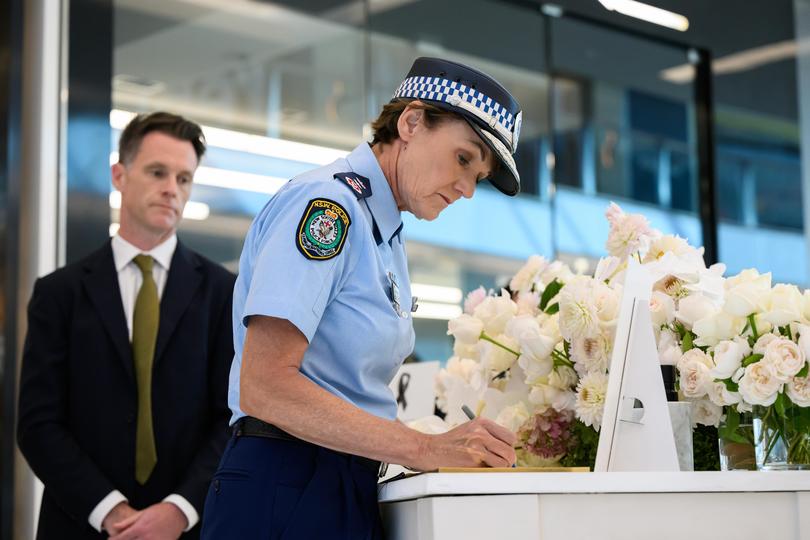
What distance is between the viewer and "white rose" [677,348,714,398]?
5.53 ft

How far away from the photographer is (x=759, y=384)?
1.62 metres

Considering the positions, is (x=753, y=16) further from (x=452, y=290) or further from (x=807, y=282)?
(x=452, y=290)

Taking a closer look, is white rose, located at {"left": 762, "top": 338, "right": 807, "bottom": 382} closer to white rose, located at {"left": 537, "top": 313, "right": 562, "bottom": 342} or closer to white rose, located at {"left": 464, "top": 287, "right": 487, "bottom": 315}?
white rose, located at {"left": 537, "top": 313, "right": 562, "bottom": 342}

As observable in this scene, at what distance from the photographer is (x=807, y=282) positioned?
5348 millimetres

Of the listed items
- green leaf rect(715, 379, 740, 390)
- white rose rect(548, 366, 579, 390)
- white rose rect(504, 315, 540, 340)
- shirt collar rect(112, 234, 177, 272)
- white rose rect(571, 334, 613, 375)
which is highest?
shirt collar rect(112, 234, 177, 272)

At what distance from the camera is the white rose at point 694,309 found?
1.76m

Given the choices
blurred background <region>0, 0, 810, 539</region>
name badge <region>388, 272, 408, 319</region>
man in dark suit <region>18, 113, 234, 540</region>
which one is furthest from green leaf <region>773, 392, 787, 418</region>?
blurred background <region>0, 0, 810, 539</region>

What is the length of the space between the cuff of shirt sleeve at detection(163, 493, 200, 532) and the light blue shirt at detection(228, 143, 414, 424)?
2.95 feet

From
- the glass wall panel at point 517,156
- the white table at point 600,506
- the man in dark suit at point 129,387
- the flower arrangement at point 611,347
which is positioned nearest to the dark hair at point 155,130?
the man in dark suit at point 129,387

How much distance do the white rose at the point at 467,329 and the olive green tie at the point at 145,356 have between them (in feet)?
2.57

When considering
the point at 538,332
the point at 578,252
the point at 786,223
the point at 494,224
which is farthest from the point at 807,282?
the point at 538,332

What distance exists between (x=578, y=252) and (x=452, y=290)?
761mm

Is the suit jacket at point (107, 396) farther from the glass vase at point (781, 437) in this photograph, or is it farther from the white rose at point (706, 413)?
the glass vase at point (781, 437)

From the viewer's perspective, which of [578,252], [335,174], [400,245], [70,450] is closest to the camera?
Result: [335,174]
